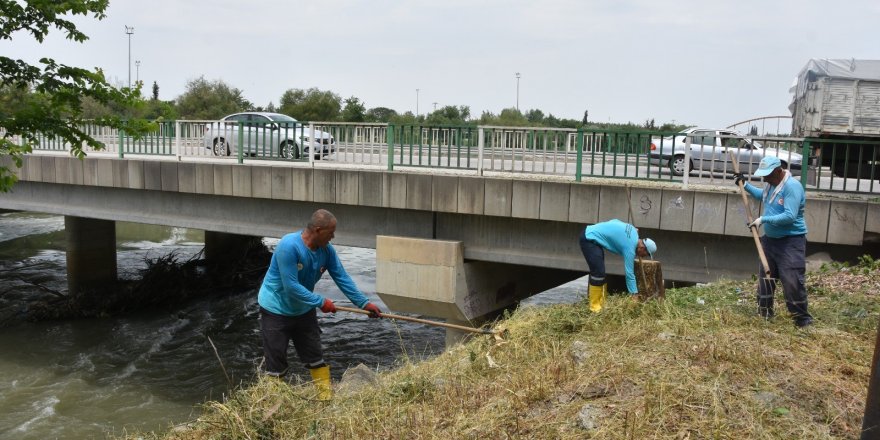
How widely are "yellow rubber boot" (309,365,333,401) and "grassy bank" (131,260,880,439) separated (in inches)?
7.1

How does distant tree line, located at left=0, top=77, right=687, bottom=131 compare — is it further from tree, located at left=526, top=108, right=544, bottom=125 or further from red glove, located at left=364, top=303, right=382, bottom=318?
red glove, located at left=364, top=303, right=382, bottom=318

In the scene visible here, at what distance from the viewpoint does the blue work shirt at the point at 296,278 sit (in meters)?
5.25

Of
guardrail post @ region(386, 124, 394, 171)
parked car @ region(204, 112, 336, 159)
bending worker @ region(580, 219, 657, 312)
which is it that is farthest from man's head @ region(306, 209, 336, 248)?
parked car @ region(204, 112, 336, 159)

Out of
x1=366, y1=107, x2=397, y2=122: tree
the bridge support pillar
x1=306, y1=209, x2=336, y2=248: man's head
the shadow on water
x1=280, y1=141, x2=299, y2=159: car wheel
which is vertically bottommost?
the shadow on water

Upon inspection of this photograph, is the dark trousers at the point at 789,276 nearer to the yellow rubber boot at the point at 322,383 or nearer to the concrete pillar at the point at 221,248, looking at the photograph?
the yellow rubber boot at the point at 322,383

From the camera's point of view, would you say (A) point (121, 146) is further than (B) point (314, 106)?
No

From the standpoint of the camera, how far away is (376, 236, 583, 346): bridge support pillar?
9023mm

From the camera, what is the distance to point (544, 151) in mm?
8984

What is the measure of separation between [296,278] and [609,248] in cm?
317

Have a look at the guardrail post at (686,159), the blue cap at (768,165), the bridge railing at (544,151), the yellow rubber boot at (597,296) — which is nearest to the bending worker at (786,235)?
the blue cap at (768,165)

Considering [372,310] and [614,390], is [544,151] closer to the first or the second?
[372,310]

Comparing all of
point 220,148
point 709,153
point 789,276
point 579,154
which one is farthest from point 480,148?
point 220,148

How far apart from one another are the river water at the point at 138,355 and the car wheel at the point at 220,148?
3226 mm

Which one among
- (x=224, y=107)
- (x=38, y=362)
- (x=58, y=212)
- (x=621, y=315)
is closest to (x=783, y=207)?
(x=621, y=315)
